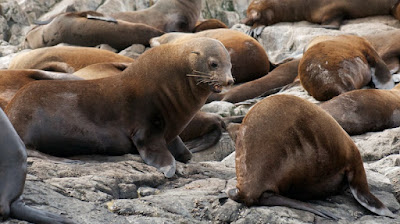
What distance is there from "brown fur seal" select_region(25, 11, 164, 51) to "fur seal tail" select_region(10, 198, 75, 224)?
401 inches

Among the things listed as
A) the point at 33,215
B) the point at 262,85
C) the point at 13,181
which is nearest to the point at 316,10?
the point at 262,85

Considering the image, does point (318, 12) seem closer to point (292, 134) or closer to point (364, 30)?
Result: point (364, 30)

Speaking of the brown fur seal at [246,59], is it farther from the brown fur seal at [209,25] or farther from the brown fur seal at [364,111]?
the brown fur seal at [364,111]

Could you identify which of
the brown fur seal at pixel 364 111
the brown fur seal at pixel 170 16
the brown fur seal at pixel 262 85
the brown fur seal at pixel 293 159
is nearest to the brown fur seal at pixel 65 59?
the brown fur seal at pixel 262 85

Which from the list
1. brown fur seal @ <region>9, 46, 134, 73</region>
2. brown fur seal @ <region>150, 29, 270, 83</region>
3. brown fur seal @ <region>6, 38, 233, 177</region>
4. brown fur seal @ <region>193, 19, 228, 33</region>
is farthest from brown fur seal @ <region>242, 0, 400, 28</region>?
brown fur seal @ <region>6, 38, 233, 177</region>

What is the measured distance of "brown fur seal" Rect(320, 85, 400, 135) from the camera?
7660mm

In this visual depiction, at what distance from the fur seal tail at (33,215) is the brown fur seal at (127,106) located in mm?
1901

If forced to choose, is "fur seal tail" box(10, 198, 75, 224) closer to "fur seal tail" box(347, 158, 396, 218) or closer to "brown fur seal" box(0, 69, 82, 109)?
"fur seal tail" box(347, 158, 396, 218)

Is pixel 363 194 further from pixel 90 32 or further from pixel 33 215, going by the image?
pixel 90 32

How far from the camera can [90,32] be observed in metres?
13.9

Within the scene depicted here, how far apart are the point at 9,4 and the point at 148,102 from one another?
12.2m

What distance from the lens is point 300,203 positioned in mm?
4574

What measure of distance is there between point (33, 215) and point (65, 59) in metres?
7.48

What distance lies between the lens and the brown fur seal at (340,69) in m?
9.12
